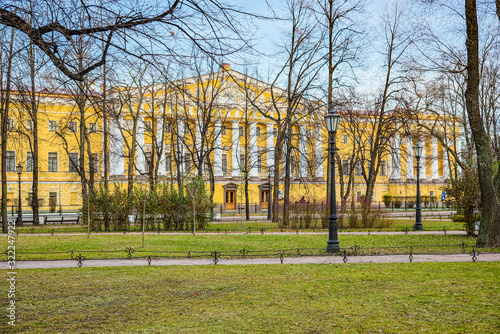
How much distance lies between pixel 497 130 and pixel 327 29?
1842 centimetres

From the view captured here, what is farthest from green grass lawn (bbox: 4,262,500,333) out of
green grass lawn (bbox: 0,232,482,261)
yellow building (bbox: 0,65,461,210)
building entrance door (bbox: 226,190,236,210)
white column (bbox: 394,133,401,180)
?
building entrance door (bbox: 226,190,236,210)

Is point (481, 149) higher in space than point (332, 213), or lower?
higher

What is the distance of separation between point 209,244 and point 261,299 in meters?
9.75

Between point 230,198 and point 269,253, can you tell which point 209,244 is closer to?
point 269,253

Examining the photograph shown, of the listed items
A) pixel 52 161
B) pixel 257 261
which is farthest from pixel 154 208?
pixel 52 161

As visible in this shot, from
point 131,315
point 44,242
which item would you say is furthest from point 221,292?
point 44,242

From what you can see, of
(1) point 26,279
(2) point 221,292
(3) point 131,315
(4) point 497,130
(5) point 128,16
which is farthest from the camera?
(4) point 497,130

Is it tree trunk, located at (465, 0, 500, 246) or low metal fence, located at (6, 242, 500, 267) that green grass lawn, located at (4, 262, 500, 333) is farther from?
tree trunk, located at (465, 0, 500, 246)

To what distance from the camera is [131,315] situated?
703cm

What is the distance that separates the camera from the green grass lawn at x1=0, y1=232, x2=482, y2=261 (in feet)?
49.0

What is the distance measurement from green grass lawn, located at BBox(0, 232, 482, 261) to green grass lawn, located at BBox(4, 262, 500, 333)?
3237mm

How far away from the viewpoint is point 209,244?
57.9ft

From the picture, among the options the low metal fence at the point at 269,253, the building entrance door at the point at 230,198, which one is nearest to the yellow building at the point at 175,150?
the building entrance door at the point at 230,198

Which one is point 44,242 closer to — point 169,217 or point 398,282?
point 169,217
